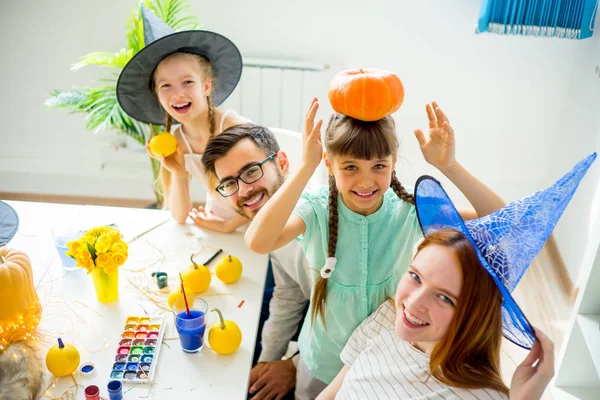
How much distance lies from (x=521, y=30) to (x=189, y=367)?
7.35 feet

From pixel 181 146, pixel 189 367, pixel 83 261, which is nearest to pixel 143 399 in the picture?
pixel 189 367

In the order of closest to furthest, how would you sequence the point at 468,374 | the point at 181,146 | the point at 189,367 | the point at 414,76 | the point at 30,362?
the point at 468,374 < the point at 30,362 < the point at 189,367 < the point at 181,146 < the point at 414,76

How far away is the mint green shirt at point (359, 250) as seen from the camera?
148 cm

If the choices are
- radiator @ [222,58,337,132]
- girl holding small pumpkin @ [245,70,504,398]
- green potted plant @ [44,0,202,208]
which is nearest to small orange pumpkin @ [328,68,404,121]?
girl holding small pumpkin @ [245,70,504,398]

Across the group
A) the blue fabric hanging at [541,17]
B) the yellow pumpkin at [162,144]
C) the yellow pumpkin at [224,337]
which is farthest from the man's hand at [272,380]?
the blue fabric hanging at [541,17]

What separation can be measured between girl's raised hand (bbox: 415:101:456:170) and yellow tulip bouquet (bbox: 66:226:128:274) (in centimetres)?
83

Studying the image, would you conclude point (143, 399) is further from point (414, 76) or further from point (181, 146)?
point (414, 76)

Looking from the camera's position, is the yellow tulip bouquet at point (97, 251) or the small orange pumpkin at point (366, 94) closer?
the small orange pumpkin at point (366, 94)

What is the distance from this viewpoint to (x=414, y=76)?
10.3ft

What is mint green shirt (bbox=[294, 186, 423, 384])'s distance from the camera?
4.86 ft

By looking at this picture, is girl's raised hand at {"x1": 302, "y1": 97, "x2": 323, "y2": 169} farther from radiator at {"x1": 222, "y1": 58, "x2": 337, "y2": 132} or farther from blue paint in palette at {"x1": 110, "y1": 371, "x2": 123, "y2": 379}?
radiator at {"x1": 222, "y1": 58, "x2": 337, "y2": 132}

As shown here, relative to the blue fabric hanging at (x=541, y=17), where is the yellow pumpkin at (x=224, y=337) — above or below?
below

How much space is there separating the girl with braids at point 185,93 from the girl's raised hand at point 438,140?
2.47 feet

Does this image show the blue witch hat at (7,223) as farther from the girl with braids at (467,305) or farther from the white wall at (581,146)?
the white wall at (581,146)
